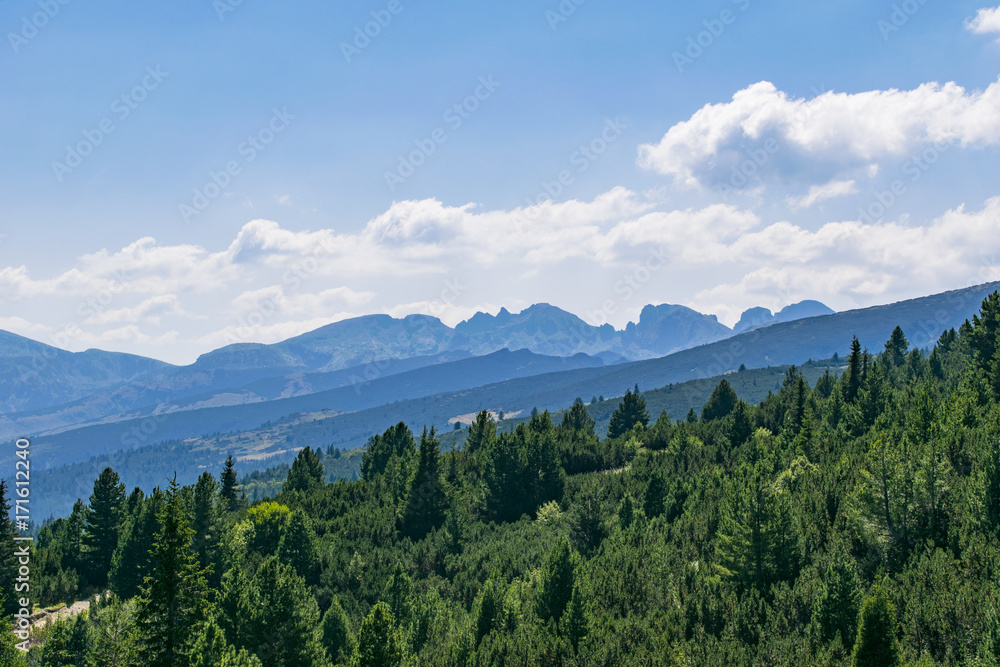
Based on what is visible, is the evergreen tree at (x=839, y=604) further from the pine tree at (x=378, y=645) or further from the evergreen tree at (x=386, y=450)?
the evergreen tree at (x=386, y=450)

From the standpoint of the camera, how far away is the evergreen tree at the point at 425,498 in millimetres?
85250

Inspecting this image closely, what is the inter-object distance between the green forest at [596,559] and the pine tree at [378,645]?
123mm

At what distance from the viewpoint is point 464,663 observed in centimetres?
4169

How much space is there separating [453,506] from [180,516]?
48.4 metres

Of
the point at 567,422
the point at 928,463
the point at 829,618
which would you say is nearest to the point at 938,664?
the point at 829,618

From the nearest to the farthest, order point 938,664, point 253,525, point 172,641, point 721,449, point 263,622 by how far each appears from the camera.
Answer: point 938,664
point 172,641
point 263,622
point 253,525
point 721,449

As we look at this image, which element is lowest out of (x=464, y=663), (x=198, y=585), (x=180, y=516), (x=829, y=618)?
(x=464, y=663)

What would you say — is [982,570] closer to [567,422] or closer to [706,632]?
[706,632]

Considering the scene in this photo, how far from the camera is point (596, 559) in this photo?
58281 millimetres

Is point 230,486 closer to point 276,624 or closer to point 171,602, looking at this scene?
point 276,624

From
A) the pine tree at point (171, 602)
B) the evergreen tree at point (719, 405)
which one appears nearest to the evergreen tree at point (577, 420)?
the evergreen tree at point (719, 405)

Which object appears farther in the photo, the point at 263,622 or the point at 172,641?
the point at 263,622

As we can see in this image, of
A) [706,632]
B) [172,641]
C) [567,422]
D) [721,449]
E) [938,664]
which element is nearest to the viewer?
[938,664]

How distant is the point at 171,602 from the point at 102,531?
181 feet
